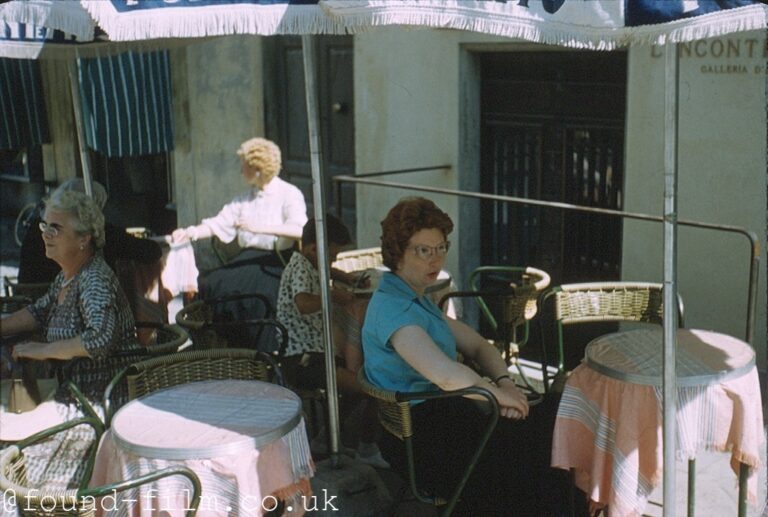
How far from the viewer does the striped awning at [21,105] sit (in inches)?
351

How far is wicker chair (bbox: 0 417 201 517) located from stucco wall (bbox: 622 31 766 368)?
408cm

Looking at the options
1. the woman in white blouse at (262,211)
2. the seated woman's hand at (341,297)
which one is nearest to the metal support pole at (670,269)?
the seated woman's hand at (341,297)

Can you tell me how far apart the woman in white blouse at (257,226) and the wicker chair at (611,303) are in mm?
2187

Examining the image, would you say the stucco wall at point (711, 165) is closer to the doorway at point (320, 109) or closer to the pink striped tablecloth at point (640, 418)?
the pink striped tablecloth at point (640, 418)

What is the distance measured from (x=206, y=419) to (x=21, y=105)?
21.7ft

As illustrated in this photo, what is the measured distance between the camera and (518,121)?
7422mm

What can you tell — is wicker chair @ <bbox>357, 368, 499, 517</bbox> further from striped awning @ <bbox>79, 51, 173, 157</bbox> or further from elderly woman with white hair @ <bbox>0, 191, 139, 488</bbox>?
striped awning @ <bbox>79, 51, 173, 157</bbox>

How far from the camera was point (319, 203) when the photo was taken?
3.96 m

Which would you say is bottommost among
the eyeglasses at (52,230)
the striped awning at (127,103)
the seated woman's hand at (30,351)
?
the seated woman's hand at (30,351)

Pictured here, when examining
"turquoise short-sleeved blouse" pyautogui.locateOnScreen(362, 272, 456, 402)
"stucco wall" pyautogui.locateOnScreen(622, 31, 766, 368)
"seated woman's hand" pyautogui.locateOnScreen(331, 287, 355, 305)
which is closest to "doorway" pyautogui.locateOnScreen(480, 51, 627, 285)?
"stucco wall" pyautogui.locateOnScreen(622, 31, 766, 368)

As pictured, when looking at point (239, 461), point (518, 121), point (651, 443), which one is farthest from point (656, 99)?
point (239, 461)

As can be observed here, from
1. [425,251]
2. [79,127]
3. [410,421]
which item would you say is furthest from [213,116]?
[410,421]

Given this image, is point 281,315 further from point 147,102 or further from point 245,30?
point 147,102

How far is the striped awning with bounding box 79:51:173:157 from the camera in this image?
901 centimetres
